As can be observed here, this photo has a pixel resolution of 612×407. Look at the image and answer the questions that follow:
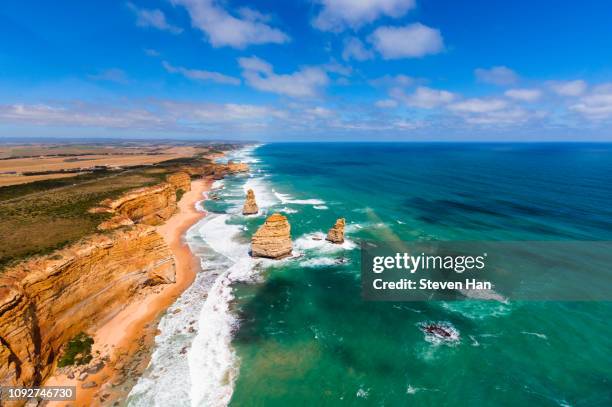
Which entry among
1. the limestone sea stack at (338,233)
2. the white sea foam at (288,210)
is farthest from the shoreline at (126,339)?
the white sea foam at (288,210)

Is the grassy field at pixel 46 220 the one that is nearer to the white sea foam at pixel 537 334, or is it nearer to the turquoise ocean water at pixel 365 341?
the turquoise ocean water at pixel 365 341

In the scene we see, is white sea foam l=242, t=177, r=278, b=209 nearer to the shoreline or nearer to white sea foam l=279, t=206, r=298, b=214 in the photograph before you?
white sea foam l=279, t=206, r=298, b=214

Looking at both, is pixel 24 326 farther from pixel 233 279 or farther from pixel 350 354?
pixel 350 354

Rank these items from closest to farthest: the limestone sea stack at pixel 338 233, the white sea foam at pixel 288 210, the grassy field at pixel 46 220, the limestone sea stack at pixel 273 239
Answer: the grassy field at pixel 46 220, the limestone sea stack at pixel 273 239, the limestone sea stack at pixel 338 233, the white sea foam at pixel 288 210

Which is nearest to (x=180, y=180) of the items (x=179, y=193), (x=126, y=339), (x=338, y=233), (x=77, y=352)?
(x=179, y=193)

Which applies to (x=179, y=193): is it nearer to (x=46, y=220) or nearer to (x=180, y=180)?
(x=180, y=180)

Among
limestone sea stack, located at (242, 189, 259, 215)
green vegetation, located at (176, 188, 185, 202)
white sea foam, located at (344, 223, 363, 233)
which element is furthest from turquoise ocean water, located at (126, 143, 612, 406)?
green vegetation, located at (176, 188, 185, 202)
